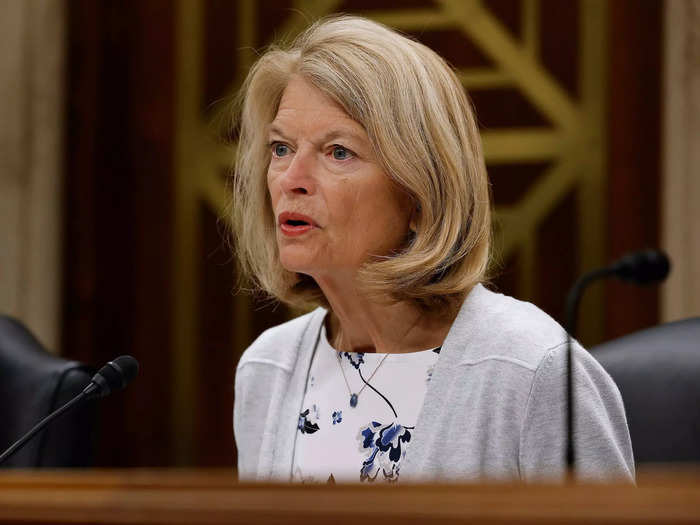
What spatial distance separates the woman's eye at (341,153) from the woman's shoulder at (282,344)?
361 millimetres

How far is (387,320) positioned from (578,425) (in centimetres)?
38

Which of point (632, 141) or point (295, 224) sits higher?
point (632, 141)

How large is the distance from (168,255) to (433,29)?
1.21m

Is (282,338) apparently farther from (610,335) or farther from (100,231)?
(100,231)

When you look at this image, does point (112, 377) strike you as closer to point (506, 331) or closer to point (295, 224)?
point (295, 224)

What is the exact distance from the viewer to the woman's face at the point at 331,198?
1.63 metres

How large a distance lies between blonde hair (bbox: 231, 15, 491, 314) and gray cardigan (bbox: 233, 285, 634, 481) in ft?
0.30

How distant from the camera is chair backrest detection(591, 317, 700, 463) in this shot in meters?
1.60

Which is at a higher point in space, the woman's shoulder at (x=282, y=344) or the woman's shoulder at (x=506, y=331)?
the woman's shoulder at (x=506, y=331)

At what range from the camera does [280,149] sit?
68.4 inches

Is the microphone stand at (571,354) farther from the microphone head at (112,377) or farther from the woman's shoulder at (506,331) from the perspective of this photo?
the microphone head at (112,377)

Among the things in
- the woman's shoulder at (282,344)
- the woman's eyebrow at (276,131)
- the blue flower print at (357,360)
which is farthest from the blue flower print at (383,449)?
the woman's eyebrow at (276,131)

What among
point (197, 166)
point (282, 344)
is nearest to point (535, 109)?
point (197, 166)

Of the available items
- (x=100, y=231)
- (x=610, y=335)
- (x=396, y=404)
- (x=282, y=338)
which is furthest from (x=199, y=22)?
(x=396, y=404)
